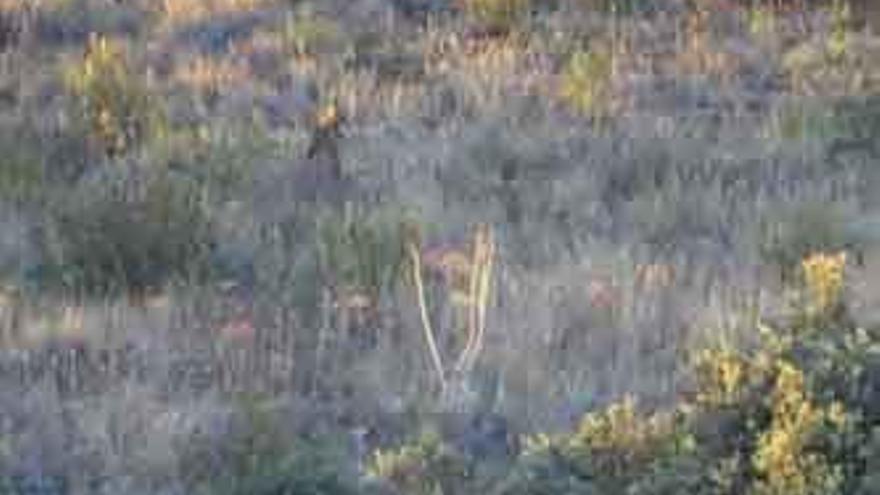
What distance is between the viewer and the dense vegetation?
505cm

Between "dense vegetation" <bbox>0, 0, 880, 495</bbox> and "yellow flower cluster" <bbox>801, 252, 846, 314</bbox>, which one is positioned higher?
"yellow flower cluster" <bbox>801, 252, 846, 314</bbox>

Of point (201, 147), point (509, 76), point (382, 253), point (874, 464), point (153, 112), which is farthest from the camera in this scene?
point (509, 76)

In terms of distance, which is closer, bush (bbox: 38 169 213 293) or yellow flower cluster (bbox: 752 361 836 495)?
yellow flower cluster (bbox: 752 361 836 495)

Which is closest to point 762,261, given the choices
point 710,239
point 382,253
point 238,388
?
point 710,239

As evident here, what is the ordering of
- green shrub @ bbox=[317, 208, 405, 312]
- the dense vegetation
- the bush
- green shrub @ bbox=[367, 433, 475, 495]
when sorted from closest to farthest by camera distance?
green shrub @ bbox=[367, 433, 475, 495] < the dense vegetation < green shrub @ bbox=[317, 208, 405, 312] < the bush

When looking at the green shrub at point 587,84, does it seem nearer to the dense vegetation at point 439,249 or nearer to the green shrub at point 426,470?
the dense vegetation at point 439,249

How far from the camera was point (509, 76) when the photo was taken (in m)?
9.57

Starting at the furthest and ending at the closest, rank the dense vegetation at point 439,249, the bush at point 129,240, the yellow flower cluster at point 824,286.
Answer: the bush at point 129,240 < the yellow flower cluster at point 824,286 < the dense vegetation at point 439,249

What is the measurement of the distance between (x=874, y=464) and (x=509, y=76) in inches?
199

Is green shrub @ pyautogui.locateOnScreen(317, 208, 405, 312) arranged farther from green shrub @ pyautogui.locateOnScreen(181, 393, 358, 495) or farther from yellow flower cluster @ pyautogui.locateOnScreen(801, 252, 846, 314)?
yellow flower cluster @ pyautogui.locateOnScreen(801, 252, 846, 314)

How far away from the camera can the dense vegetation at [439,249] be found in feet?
16.6

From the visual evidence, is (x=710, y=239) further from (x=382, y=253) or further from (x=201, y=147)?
(x=201, y=147)

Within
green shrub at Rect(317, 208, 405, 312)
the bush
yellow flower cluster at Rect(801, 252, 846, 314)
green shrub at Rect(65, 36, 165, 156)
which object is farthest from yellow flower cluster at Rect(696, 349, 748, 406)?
green shrub at Rect(65, 36, 165, 156)

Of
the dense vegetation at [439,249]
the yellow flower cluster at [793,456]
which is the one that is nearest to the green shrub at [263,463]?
the dense vegetation at [439,249]
